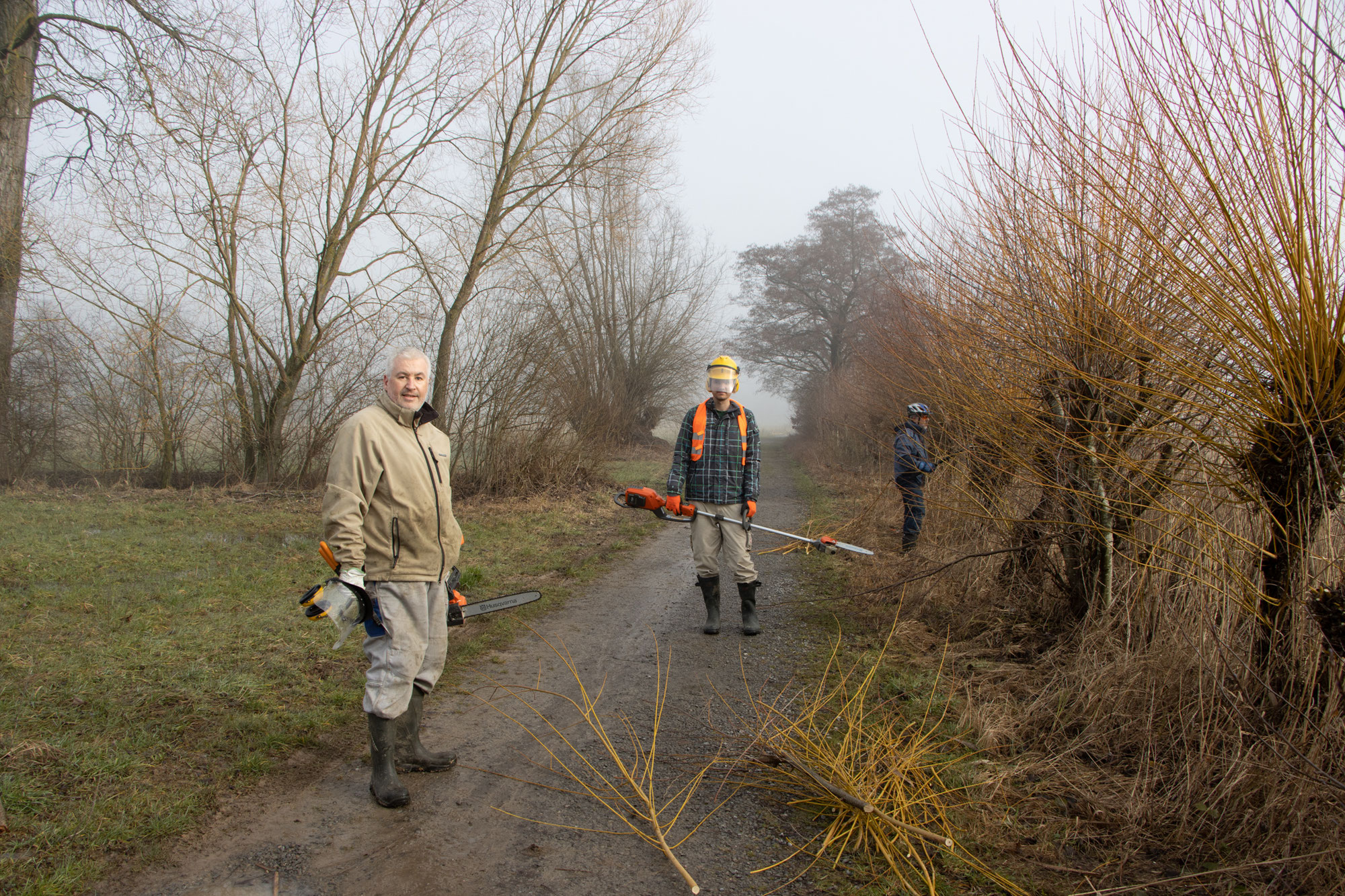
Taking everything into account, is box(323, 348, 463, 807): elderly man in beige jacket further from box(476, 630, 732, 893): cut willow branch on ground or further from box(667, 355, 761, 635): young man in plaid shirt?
box(667, 355, 761, 635): young man in plaid shirt

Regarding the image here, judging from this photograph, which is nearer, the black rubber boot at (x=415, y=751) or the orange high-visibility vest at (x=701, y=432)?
the black rubber boot at (x=415, y=751)

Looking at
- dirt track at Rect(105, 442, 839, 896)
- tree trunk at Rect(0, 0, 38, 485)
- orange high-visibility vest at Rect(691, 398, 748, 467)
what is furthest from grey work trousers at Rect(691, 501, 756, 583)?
tree trunk at Rect(0, 0, 38, 485)

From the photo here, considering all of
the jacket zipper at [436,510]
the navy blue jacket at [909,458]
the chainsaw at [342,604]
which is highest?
the navy blue jacket at [909,458]

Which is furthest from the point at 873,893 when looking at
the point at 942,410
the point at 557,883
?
the point at 942,410

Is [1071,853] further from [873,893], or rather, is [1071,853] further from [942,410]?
[942,410]

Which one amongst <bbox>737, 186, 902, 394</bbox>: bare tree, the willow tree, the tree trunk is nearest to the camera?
the willow tree

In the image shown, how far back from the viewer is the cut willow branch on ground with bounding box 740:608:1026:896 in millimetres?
2957

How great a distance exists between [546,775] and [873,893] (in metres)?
1.58

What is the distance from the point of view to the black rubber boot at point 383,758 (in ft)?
10.8

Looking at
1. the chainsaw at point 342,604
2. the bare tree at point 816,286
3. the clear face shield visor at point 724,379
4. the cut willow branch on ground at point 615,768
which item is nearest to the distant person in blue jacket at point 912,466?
the clear face shield visor at point 724,379

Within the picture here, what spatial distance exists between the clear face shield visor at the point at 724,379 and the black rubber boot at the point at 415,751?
10.3 feet

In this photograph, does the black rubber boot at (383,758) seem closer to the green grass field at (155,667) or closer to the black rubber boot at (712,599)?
the green grass field at (155,667)

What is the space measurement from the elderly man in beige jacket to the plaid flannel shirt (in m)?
2.62

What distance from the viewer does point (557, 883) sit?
9.08ft
